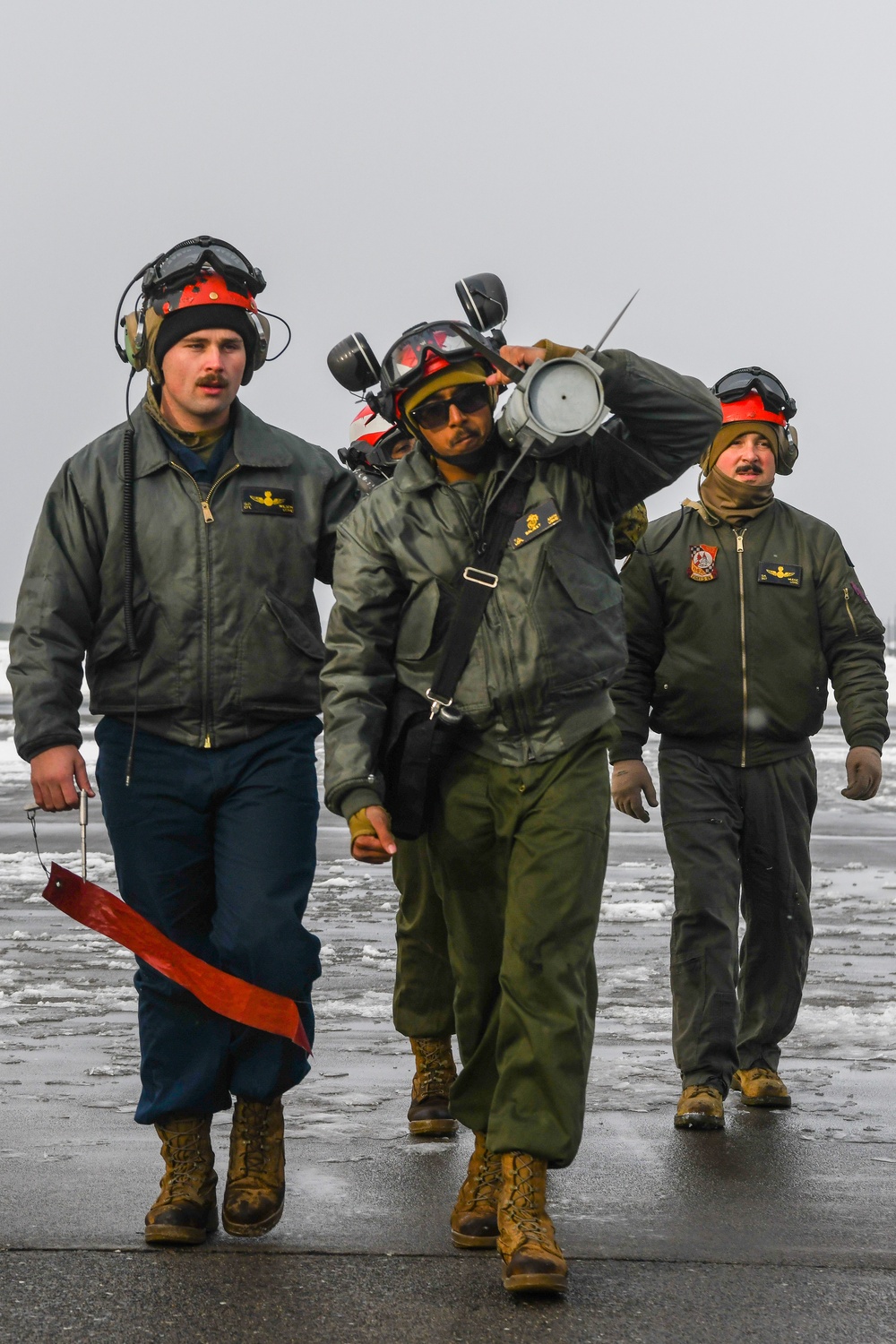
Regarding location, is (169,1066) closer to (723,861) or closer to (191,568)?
(191,568)

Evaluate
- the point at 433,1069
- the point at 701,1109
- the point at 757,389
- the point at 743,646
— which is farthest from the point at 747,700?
the point at 433,1069

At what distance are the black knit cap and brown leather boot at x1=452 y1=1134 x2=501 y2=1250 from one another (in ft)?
7.05

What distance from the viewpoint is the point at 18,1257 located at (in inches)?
161

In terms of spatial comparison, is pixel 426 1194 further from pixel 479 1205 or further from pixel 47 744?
pixel 47 744

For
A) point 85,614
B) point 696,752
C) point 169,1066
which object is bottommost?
point 169,1066

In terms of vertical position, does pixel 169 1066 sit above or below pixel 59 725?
below

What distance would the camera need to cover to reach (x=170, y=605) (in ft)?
15.4

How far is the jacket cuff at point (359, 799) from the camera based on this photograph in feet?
14.2

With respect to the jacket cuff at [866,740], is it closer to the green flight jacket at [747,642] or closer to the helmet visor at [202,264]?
the green flight jacket at [747,642]

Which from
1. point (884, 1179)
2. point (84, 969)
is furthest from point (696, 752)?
point (84, 969)

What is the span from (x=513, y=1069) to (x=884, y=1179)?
Result: 4.08ft

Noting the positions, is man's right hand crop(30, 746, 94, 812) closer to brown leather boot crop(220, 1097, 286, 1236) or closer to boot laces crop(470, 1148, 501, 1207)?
brown leather boot crop(220, 1097, 286, 1236)

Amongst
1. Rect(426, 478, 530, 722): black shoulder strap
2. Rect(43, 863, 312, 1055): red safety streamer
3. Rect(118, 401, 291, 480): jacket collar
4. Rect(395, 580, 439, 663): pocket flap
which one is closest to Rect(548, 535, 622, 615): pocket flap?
Rect(426, 478, 530, 722): black shoulder strap

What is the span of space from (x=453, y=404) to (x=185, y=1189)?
1980 millimetres
